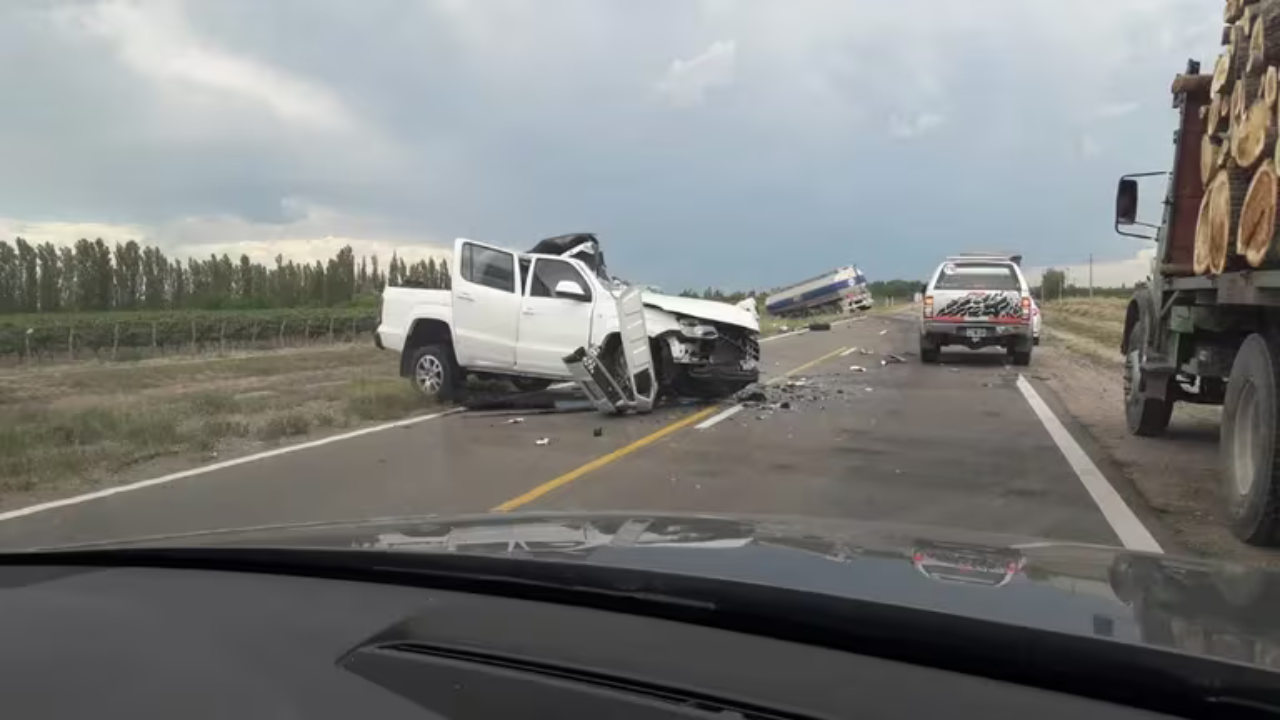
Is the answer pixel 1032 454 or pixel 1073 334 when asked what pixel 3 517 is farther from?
pixel 1073 334

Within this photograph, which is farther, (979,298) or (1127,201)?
(979,298)

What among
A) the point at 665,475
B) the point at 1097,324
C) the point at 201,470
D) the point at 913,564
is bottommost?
the point at 201,470

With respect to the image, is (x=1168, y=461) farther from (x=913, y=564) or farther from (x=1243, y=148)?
(x=913, y=564)

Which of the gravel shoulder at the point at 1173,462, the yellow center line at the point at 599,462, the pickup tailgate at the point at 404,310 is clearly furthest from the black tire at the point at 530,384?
the gravel shoulder at the point at 1173,462

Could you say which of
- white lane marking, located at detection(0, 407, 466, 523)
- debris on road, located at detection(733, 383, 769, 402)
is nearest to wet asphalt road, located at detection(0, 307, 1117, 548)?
white lane marking, located at detection(0, 407, 466, 523)

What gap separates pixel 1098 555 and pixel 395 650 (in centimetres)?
187

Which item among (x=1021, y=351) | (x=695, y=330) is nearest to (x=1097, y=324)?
(x=1021, y=351)

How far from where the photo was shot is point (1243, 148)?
6734 mm

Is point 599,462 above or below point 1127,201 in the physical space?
below

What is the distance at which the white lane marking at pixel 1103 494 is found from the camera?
6.42m

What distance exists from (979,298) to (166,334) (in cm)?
4890

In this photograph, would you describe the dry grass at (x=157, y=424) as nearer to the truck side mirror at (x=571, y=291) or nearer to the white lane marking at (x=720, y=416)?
the truck side mirror at (x=571, y=291)

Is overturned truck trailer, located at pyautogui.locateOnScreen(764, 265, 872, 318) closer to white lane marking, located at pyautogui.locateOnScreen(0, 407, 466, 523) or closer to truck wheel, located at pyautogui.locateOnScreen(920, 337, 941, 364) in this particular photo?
truck wheel, located at pyautogui.locateOnScreen(920, 337, 941, 364)

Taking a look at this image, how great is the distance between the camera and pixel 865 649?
6.32ft
